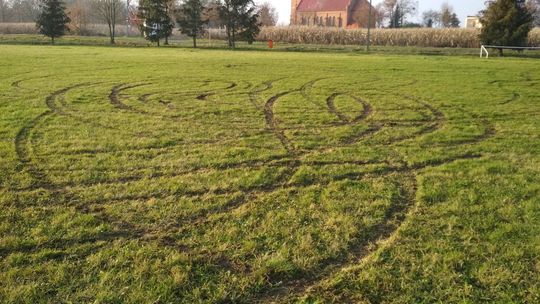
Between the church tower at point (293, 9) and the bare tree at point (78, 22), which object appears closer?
the bare tree at point (78, 22)

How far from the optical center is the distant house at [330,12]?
104 meters

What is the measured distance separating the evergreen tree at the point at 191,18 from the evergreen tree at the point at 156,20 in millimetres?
1553

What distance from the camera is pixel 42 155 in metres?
7.74

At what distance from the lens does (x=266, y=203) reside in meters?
5.97

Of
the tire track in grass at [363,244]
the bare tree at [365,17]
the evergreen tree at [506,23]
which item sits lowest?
the tire track in grass at [363,244]

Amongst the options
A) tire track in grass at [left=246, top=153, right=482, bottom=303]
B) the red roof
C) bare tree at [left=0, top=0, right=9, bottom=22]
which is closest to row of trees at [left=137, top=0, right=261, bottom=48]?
tire track in grass at [left=246, top=153, right=482, bottom=303]

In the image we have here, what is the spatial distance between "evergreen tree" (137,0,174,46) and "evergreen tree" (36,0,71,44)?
10.1m

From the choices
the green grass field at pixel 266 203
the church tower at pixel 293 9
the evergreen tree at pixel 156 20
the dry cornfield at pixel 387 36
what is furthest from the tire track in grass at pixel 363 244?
the church tower at pixel 293 9

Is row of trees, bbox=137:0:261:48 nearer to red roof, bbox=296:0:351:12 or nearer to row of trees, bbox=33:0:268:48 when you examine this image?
row of trees, bbox=33:0:268:48

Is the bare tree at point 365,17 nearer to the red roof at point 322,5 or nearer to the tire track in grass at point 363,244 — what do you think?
the red roof at point 322,5

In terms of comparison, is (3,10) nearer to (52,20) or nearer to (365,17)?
(52,20)

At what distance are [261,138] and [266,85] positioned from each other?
7915mm

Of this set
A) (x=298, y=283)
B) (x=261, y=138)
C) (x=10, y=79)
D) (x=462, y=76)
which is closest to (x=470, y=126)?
(x=261, y=138)

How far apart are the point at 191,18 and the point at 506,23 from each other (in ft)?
114
